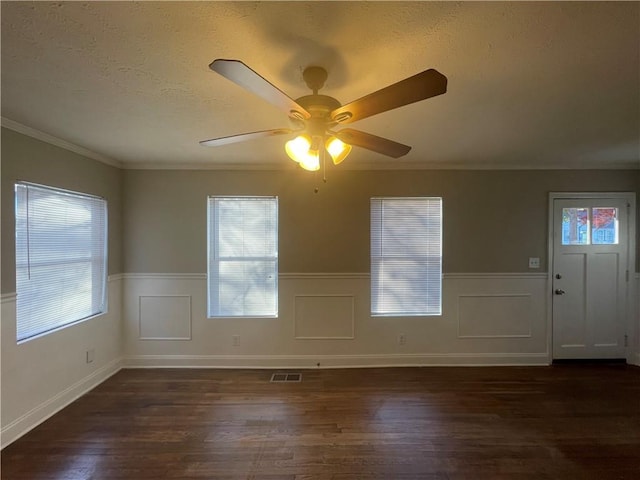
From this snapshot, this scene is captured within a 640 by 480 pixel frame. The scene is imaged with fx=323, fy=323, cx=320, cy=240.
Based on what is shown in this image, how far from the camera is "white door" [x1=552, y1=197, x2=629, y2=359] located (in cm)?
380

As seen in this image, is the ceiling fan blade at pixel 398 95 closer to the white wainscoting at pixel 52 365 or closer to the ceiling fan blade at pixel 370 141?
the ceiling fan blade at pixel 370 141

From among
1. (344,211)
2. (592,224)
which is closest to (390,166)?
(344,211)

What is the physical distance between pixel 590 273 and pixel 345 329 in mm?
2959

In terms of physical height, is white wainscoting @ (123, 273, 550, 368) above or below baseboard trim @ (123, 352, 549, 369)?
above

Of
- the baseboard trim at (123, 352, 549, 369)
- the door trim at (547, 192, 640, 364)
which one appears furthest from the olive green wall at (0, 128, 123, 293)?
the door trim at (547, 192, 640, 364)

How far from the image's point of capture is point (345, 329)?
3785 mm

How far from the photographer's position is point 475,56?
152cm

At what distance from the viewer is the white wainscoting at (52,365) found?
2348 mm

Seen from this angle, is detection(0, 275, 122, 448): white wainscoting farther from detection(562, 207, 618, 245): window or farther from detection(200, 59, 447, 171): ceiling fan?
detection(562, 207, 618, 245): window

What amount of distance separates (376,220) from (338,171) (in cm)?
73

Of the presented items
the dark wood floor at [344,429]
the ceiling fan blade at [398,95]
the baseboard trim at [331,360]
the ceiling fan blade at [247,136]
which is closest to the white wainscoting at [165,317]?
the baseboard trim at [331,360]

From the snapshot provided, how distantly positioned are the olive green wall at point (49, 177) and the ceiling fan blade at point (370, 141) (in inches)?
97.0

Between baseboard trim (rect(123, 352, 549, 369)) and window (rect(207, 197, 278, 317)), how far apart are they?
517mm

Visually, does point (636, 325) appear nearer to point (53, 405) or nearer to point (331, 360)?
point (331, 360)
